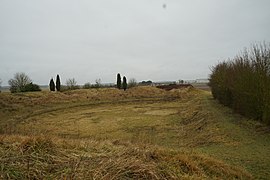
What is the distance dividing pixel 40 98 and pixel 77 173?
34.7 m

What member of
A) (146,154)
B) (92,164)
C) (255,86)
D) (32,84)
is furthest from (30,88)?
(92,164)

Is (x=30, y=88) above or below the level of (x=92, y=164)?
above

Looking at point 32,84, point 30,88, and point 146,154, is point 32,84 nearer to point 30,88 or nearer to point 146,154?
point 30,88

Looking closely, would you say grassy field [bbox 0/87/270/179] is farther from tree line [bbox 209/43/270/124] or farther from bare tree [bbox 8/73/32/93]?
bare tree [bbox 8/73/32/93]

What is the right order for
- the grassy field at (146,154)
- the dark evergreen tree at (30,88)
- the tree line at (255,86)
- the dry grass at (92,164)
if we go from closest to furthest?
1. the dry grass at (92,164)
2. the grassy field at (146,154)
3. the tree line at (255,86)
4. the dark evergreen tree at (30,88)

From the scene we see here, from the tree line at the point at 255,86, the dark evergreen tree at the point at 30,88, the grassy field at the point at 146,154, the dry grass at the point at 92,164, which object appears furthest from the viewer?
the dark evergreen tree at the point at 30,88

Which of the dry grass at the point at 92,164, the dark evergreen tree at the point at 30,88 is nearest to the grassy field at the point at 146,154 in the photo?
the dry grass at the point at 92,164

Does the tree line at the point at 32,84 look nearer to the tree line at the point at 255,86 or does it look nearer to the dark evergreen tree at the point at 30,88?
the dark evergreen tree at the point at 30,88

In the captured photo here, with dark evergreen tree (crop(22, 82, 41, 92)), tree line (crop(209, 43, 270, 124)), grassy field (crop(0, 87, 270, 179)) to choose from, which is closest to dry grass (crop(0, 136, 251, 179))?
grassy field (crop(0, 87, 270, 179))

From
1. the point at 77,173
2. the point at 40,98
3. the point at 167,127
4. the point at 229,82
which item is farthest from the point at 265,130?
the point at 40,98

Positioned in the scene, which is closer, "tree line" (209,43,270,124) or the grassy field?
the grassy field

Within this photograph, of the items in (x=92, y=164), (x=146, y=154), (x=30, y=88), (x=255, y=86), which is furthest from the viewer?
(x=30, y=88)

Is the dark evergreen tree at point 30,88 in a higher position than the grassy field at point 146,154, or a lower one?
higher

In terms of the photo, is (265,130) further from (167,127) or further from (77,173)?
(77,173)
